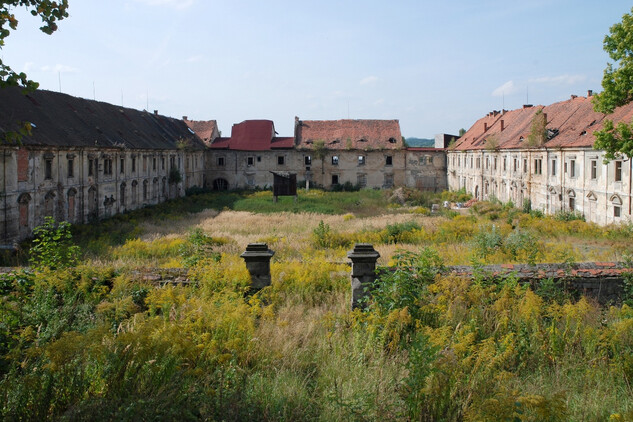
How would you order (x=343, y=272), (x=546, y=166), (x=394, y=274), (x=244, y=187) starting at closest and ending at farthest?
(x=394, y=274) → (x=343, y=272) → (x=546, y=166) → (x=244, y=187)

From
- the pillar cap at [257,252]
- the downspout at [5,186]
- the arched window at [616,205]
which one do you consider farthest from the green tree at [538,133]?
the downspout at [5,186]

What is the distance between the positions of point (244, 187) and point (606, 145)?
121 feet

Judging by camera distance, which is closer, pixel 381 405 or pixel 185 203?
pixel 381 405

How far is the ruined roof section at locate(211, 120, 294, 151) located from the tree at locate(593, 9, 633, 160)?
3474 centimetres

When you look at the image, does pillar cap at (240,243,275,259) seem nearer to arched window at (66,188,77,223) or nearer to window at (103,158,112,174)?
arched window at (66,188,77,223)

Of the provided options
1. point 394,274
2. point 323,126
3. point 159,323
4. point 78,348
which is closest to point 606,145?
point 394,274

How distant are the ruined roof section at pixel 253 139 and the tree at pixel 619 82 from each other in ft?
114

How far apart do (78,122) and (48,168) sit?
575 centimetres

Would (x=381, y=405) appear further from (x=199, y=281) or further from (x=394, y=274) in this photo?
(x=199, y=281)

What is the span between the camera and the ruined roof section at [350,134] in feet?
167

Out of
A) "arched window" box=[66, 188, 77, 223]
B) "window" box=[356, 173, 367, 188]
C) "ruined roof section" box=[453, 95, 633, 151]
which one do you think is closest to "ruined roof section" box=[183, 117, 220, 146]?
"window" box=[356, 173, 367, 188]

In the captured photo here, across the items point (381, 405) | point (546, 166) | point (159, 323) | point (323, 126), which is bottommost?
point (381, 405)

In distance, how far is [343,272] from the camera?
36.0 ft

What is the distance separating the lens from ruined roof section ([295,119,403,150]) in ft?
167
